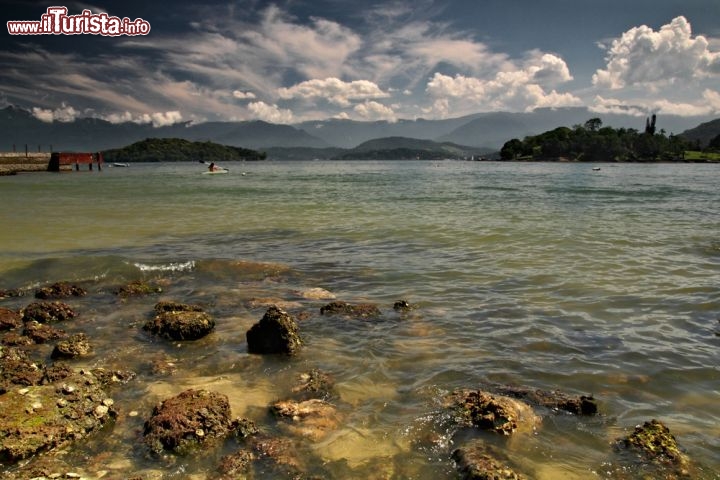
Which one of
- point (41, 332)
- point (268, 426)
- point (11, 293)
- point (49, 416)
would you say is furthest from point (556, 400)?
point (11, 293)

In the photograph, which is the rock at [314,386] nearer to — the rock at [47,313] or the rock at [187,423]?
the rock at [187,423]

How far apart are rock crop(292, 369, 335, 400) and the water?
0.62 ft

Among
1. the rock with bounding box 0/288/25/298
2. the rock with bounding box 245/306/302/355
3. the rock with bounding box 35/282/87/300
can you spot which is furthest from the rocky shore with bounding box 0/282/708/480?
the rock with bounding box 0/288/25/298

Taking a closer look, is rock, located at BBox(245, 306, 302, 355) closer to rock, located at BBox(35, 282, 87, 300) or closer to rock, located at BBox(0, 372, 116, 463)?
rock, located at BBox(0, 372, 116, 463)

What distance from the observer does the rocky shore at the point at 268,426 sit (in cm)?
480

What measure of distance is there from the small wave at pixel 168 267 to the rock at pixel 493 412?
421 inches

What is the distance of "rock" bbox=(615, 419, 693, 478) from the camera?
4789mm

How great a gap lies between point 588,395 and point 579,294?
17.8 feet

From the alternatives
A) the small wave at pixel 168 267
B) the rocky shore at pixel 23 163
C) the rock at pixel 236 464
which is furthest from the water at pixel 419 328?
the rocky shore at pixel 23 163

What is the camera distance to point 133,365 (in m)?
7.43

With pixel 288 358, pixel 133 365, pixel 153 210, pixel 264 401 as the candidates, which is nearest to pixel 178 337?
pixel 133 365

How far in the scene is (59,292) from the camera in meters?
11.4

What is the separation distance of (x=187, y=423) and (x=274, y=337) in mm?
2688

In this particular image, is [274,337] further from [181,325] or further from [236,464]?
[236,464]
